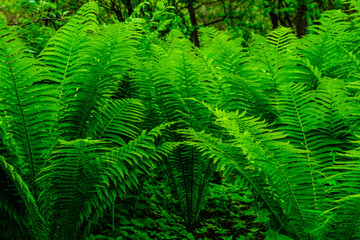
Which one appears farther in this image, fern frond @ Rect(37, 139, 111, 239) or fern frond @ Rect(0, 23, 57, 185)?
fern frond @ Rect(0, 23, 57, 185)

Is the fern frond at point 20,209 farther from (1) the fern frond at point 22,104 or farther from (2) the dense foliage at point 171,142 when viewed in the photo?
(1) the fern frond at point 22,104

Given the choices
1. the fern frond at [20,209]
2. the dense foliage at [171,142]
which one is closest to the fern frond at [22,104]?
the dense foliage at [171,142]

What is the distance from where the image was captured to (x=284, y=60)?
7.49ft

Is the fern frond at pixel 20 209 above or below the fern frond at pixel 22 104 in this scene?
below

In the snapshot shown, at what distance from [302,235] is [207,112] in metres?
0.93

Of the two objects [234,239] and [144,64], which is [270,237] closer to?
[234,239]

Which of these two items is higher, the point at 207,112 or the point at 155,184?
the point at 207,112

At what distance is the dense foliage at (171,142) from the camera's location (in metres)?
1.39

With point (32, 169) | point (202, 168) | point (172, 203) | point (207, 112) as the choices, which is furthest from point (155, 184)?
point (32, 169)

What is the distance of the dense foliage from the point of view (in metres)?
1.39

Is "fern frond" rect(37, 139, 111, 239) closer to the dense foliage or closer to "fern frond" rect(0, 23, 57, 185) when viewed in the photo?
the dense foliage

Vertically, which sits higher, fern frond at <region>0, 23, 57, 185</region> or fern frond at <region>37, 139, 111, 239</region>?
fern frond at <region>0, 23, 57, 185</region>

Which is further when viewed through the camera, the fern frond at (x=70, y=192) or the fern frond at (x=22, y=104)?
the fern frond at (x=22, y=104)

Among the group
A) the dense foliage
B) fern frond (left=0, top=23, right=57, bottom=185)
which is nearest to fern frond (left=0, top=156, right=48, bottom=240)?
the dense foliage
